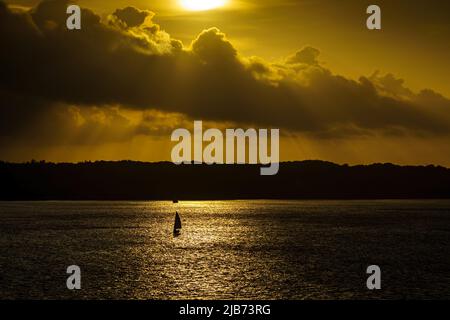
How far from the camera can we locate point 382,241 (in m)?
137

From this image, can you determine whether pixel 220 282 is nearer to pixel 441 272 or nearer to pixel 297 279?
pixel 297 279

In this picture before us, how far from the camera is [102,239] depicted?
13975 centimetres

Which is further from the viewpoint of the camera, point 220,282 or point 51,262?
point 51,262

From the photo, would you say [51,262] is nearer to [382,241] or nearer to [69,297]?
[69,297]

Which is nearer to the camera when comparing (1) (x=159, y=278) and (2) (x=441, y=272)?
(1) (x=159, y=278)

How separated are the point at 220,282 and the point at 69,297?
1910 centimetres
